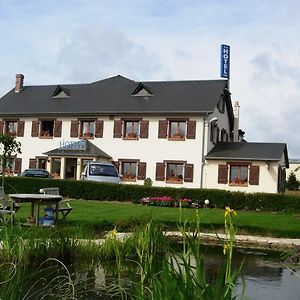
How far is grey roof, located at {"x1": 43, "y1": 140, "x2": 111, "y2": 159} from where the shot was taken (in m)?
32.4

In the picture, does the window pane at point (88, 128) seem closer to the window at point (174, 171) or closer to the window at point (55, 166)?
the window at point (55, 166)

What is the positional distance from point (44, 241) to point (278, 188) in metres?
25.4

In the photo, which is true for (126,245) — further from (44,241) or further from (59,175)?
(59,175)

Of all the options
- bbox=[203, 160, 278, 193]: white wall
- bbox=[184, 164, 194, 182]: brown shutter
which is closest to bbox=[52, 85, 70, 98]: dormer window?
bbox=[184, 164, 194, 182]: brown shutter

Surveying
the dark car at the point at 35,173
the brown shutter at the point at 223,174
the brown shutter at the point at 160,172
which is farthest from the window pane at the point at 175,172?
the dark car at the point at 35,173

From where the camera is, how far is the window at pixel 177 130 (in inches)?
1255

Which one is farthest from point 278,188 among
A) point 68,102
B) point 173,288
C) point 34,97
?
point 173,288

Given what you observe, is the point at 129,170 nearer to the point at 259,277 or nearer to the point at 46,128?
the point at 46,128

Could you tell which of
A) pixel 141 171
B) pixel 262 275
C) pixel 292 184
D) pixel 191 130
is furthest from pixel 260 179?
pixel 262 275

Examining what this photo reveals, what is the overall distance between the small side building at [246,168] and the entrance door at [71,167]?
914cm

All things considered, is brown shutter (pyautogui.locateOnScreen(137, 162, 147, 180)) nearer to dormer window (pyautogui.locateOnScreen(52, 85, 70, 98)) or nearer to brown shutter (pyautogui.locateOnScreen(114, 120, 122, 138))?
brown shutter (pyautogui.locateOnScreen(114, 120, 122, 138))

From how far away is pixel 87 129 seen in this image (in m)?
34.5

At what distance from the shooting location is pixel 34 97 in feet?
125

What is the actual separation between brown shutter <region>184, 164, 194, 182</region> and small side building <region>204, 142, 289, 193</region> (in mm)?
851
